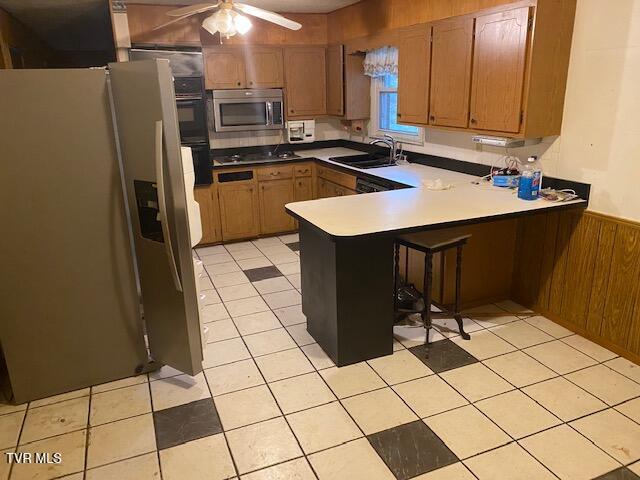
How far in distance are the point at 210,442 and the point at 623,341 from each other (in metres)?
2.44

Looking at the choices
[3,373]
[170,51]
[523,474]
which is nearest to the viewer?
[523,474]

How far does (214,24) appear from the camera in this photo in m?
3.24

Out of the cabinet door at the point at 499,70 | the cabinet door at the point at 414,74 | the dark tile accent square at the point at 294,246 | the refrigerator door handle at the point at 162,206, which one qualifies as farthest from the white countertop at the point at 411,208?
the dark tile accent square at the point at 294,246

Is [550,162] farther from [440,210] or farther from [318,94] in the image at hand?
[318,94]

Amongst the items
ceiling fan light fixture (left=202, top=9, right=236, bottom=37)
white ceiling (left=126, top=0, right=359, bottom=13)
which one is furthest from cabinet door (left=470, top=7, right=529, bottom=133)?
white ceiling (left=126, top=0, right=359, bottom=13)

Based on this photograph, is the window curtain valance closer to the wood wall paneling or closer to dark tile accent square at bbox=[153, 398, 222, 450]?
the wood wall paneling

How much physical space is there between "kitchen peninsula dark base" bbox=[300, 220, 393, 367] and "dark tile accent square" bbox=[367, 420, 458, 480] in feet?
2.04

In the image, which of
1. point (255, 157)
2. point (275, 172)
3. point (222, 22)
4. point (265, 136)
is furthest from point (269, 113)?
point (222, 22)

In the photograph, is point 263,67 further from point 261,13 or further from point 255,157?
point 261,13

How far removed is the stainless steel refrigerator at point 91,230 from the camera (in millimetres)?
2248

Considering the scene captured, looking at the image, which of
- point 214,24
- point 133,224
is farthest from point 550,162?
point 133,224

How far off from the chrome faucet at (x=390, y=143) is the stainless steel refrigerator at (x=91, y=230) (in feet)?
9.29

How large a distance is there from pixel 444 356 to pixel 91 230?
7.05 ft

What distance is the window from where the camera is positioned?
482 centimetres
